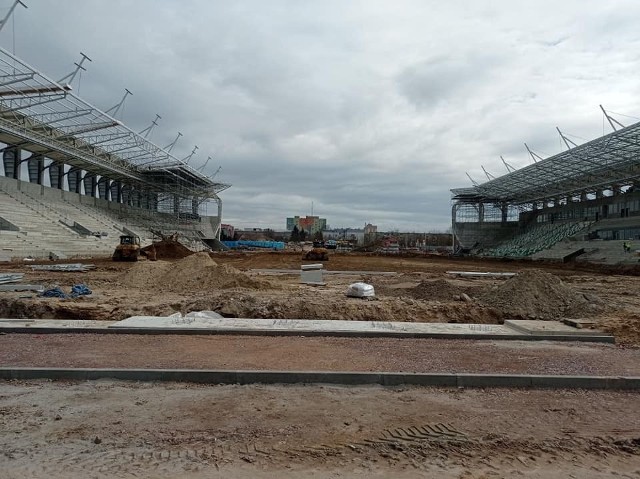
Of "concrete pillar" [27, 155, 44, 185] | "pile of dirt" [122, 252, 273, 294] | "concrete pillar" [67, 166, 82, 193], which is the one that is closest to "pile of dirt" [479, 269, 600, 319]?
"pile of dirt" [122, 252, 273, 294]

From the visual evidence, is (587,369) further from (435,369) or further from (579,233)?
(579,233)

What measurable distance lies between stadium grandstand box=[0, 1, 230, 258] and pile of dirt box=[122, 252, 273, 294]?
66.1 ft

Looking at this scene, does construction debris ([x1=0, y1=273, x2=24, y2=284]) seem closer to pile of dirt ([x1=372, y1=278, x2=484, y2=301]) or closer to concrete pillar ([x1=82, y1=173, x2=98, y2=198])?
pile of dirt ([x1=372, y1=278, x2=484, y2=301])

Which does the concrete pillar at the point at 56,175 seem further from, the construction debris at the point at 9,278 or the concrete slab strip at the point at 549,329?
the concrete slab strip at the point at 549,329

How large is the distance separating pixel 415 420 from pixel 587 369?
3.95m

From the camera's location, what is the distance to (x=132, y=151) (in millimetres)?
61625

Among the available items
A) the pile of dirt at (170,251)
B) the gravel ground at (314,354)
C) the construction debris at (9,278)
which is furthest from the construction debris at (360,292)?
the pile of dirt at (170,251)

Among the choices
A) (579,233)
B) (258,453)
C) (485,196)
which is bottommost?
(258,453)

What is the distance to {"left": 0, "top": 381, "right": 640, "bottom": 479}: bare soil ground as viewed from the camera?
4.14m

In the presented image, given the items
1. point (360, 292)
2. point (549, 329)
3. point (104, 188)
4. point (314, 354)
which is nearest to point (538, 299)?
point (549, 329)

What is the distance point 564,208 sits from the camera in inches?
2793

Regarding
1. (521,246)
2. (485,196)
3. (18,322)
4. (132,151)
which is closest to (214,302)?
(18,322)

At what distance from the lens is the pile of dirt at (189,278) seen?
64.9 ft

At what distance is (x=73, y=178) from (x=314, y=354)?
65568 millimetres
